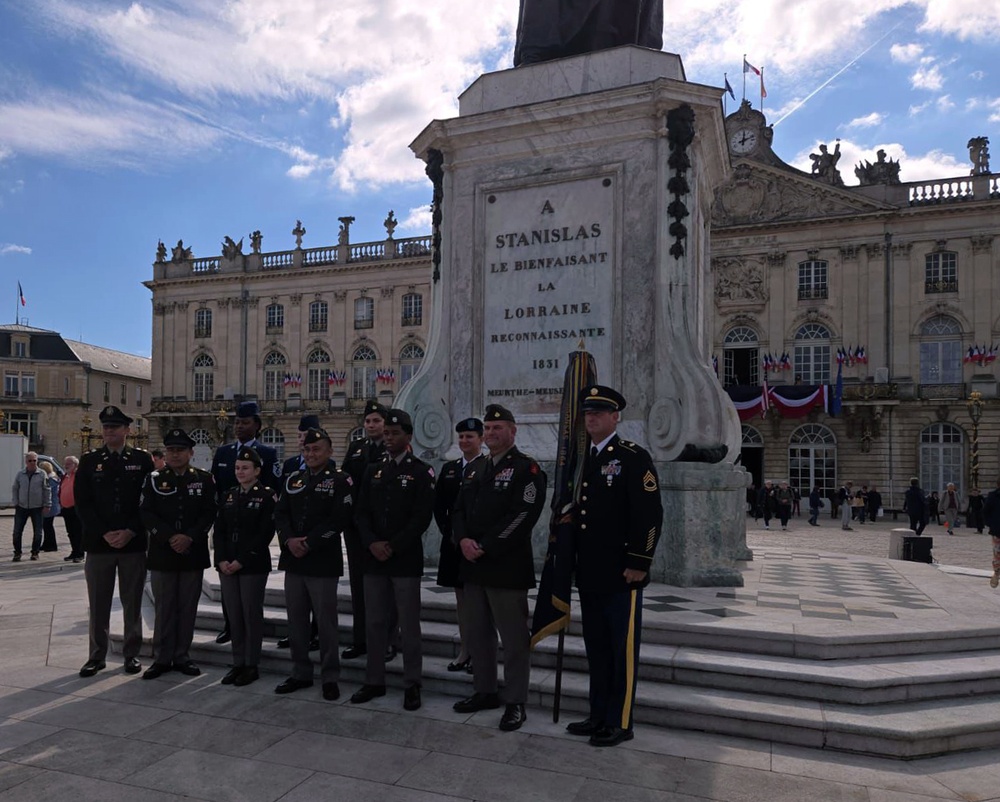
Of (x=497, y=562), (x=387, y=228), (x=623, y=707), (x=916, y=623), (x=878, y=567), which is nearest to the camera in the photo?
(x=623, y=707)

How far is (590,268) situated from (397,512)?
3.65m

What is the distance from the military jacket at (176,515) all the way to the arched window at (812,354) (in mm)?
35824

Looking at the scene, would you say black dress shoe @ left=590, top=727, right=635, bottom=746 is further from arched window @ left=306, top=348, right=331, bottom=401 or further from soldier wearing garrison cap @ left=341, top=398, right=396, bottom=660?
arched window @ left=306, top=348, right=331, bottom=401

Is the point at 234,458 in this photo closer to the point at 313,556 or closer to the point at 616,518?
the point at 313,556

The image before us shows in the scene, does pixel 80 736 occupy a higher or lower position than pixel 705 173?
lower

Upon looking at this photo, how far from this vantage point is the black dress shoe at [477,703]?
16.1ft

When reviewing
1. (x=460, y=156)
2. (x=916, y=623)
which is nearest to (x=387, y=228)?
(x=460, y=156)

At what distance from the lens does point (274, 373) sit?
50.4m

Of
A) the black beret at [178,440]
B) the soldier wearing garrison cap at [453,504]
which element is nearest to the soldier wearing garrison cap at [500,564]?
the soldier wearing garrison cap at [453,504]

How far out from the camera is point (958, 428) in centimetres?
3578

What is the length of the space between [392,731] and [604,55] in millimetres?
6384

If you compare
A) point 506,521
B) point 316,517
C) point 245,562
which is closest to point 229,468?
point 245,562

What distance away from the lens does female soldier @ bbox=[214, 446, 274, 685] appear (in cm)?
560

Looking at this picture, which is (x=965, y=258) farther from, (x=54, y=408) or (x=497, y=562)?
(x=54, y=408)
